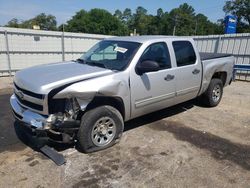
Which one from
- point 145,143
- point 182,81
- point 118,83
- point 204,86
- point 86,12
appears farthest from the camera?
point 86,12

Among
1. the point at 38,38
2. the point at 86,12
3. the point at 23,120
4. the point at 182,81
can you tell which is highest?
the point at 86,12

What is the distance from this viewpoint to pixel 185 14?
84.2 metres

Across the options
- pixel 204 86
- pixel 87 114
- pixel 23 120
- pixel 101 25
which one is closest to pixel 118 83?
pixel 87 114

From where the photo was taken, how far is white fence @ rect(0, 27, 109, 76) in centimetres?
1091

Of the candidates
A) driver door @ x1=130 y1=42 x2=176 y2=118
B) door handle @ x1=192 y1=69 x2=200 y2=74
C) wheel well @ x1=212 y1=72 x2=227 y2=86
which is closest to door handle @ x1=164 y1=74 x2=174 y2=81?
driver door @ x1=130 y1=42 x2=176 y2=118

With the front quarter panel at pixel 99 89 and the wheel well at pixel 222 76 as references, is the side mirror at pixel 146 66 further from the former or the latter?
the wheel well at pixel 222 76

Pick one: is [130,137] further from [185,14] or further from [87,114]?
[185,14]

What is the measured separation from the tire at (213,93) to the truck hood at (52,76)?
3.39 metres

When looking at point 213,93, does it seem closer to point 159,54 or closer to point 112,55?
point 159,54

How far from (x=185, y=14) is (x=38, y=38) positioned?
8244 centimetres

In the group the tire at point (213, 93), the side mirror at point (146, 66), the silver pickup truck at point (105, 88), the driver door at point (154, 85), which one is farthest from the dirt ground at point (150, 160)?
the side mirror at point (146, 66)

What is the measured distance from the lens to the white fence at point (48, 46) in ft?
36.0

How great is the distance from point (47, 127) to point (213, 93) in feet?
15.5

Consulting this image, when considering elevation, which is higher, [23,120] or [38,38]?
[38,38]
